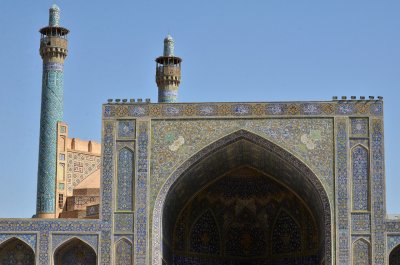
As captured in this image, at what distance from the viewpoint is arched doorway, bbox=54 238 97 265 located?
20.5 meters

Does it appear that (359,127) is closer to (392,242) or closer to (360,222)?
(360,222)

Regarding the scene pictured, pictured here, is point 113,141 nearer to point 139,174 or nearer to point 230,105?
point 139,174

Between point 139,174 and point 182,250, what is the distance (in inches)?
114

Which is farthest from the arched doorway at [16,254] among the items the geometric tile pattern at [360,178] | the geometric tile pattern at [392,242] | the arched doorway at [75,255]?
the geometric tile pattern at [392,242]

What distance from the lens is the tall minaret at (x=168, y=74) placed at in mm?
28953

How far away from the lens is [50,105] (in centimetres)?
2448

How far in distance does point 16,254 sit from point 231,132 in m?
5.21

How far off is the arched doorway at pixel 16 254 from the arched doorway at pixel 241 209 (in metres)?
2.72

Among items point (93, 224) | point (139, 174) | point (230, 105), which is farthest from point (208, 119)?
point (93, 224)

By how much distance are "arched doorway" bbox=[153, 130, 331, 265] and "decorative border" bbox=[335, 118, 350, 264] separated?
48 centimetres

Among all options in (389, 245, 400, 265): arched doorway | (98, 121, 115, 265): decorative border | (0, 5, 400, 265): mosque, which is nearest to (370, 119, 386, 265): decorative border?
(0, 5, 400, 265): mosque

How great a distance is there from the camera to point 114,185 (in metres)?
20.3

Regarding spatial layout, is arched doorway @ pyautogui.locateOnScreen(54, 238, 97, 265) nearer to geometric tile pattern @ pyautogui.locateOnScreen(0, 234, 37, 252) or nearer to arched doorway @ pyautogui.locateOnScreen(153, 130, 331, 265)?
geometric tile pattern @ pyautogui.locateOnScreen(0, 234, 37, 252)

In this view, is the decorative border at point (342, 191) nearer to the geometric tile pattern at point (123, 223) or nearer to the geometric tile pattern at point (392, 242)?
the geometric tile pattern at point (392, 242)
